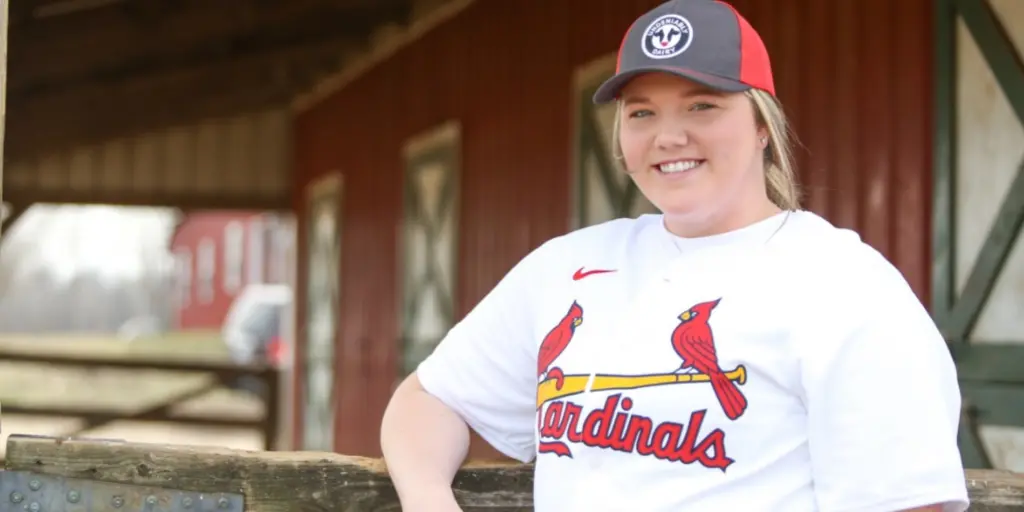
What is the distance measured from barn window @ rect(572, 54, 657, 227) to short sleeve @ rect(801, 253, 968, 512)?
4.20 meters

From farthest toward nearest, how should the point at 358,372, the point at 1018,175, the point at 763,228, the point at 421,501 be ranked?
the point at 358,372 < the point at 1018,175 < the point at 421,501 < the point at 763,228

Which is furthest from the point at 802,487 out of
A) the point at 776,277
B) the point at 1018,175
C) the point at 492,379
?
the point at 1018,175

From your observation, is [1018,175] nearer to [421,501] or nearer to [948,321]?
[948,321]

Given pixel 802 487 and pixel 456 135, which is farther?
pixel 456 135

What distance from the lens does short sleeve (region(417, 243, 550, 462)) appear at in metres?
2.01

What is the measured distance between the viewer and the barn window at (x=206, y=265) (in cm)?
4223

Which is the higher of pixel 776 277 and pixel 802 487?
pixel 776 277

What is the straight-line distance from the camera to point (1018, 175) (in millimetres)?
3699

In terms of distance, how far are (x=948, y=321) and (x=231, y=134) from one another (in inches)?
420

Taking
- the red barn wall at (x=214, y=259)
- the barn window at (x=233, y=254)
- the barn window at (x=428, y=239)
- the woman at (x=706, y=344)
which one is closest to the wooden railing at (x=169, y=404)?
the barn window at (x=428, y=239)

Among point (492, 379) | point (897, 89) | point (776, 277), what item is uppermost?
point (897, 89)

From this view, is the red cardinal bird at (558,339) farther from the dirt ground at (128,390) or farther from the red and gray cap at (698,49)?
the dirt ground at (128,390)

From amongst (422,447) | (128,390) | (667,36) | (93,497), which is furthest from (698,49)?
(128,390)

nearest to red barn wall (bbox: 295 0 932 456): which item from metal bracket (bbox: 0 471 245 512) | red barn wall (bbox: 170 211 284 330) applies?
metal bracket (bbox: 0 471 245 512)
